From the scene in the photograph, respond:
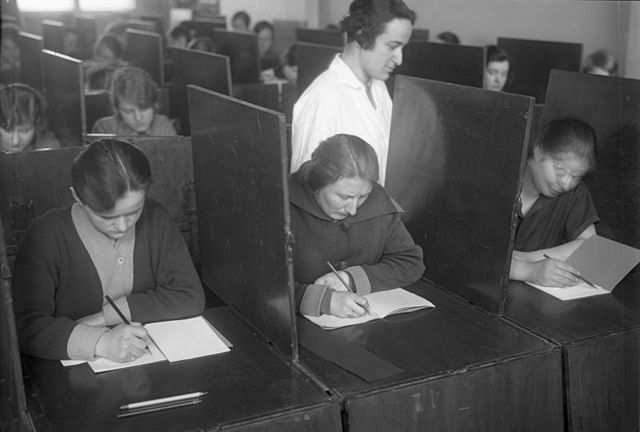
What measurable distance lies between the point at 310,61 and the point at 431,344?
9.53ft

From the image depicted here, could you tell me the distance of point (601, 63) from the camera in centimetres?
468

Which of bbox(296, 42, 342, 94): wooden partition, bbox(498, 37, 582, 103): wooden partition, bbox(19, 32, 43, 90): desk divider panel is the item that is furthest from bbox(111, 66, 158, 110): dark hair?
bbox(498, 37, 582, 103): wooden partition

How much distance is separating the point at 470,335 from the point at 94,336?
2.78 feet

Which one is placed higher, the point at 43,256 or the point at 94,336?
the point at 43,256

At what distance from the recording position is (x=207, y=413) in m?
1.48

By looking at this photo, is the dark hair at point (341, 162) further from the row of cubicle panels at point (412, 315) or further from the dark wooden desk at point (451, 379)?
the dark wooden desk at point (451, 379)

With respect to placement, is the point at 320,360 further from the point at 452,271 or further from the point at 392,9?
the point at 392,9

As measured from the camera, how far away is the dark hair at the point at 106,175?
1.73 metres

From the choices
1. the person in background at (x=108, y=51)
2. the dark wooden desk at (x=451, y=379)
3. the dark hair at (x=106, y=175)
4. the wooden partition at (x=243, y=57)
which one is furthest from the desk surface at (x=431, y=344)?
the person in background at (x=108, y=51)

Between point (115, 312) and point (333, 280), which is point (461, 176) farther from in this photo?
point (115, 312)

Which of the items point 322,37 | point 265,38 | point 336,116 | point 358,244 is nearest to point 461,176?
point 358,244

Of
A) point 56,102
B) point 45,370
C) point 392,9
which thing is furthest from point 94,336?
point 56,102

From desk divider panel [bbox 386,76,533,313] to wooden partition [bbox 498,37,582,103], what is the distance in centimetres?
245

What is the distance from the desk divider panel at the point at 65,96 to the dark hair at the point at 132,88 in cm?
16
